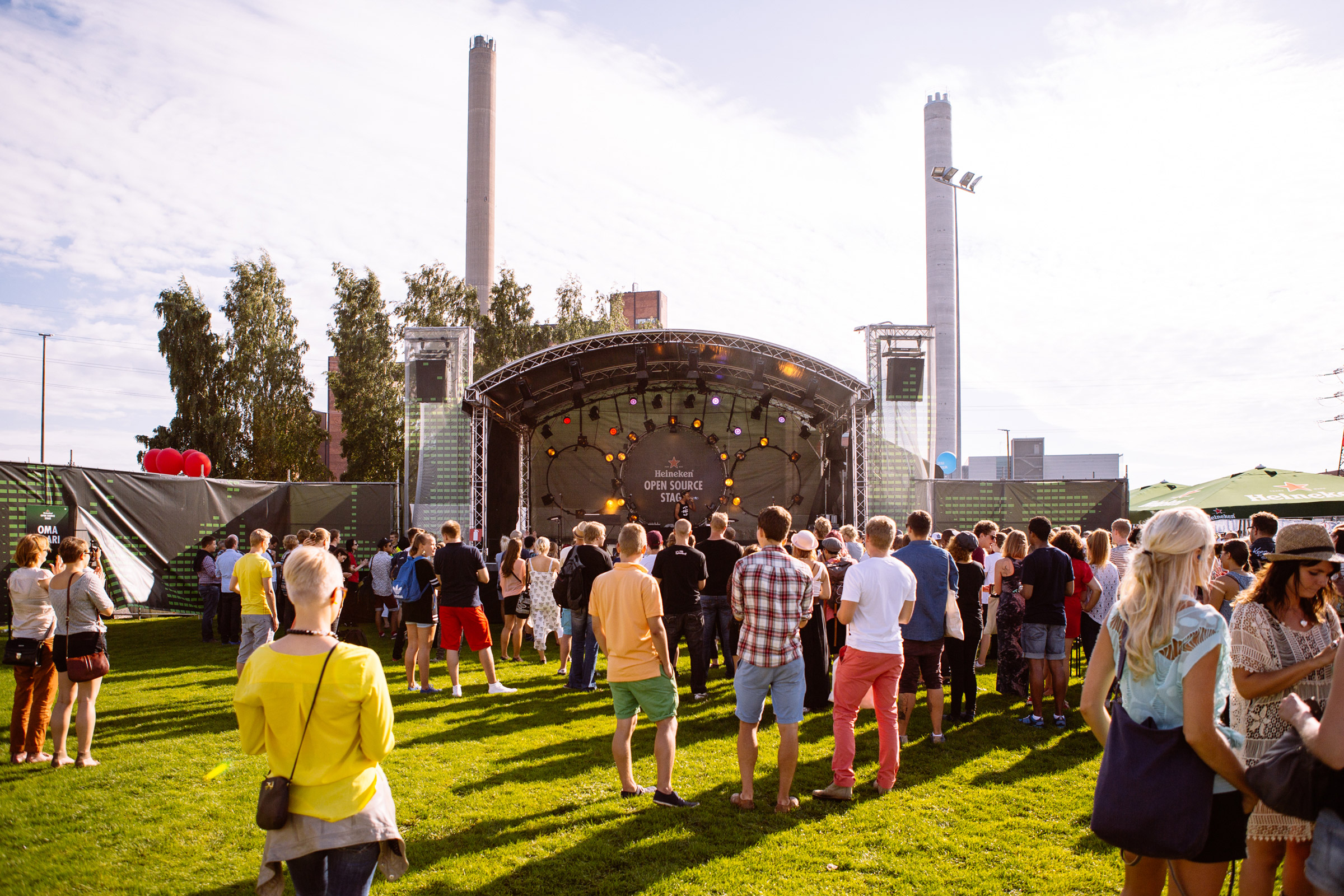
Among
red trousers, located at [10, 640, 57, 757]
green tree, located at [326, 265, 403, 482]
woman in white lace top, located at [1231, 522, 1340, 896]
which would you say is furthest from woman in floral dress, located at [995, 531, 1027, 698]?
green tree, located at [326, 265, 403, 482]

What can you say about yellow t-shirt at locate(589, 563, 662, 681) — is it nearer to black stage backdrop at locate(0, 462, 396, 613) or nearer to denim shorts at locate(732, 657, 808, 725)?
denim shorts at locate(732, 657, 808, 725)

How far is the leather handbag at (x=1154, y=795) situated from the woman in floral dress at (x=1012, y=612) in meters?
4.78

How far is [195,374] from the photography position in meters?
23.1

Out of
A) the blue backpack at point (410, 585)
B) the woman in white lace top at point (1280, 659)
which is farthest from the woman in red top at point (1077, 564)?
the blue backpack at point (410, 585)

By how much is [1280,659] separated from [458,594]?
19.9ft

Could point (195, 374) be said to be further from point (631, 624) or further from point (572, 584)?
point (631, 624)

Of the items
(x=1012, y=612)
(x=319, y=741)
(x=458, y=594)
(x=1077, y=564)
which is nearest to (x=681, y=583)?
(x=458, y=594)

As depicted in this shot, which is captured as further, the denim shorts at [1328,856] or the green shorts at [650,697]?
the green shorts at [650,697]

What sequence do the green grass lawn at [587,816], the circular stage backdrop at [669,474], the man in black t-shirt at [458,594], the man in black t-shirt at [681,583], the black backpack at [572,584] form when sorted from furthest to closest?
1. the circular stage backdrop at [669,474]
2. the black backpack at [572,584]
3. the man in black t-shirt at [458,594]
4. the man in black t-shirt at [681,583]
5. the green grass lawn at [587,816]

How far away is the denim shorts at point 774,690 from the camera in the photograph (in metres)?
4.31

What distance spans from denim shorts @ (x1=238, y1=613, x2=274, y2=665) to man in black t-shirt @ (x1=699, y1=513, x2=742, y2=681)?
374 centimetres

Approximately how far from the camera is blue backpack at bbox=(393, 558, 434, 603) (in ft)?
24.4

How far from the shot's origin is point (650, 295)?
60.6 m

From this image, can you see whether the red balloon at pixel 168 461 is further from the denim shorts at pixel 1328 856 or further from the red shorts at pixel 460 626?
the denim shorts at pixel 1328 856
